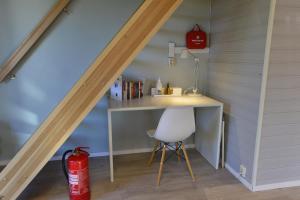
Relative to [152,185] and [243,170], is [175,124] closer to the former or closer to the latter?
[152,185]

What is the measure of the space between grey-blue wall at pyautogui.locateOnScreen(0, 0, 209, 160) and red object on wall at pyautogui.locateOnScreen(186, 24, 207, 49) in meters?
0.12

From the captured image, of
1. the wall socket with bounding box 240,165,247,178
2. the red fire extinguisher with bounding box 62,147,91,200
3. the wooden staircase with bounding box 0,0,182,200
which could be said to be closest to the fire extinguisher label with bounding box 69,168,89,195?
the red fire extinguisher with bounding box 62,147,91,200

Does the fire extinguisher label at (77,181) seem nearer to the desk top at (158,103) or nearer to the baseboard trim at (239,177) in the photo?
the desk top at (158,103)

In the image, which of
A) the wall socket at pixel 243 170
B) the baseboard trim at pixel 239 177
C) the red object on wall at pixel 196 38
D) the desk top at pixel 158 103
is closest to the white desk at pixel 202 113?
the desk top at pixel 158 103

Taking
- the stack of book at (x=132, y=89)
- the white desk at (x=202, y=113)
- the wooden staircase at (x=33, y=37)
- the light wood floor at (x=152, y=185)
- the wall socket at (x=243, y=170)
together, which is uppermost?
the wooden staircase at (x=33, y=37)

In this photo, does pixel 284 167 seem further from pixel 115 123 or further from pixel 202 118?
pixel 115 123

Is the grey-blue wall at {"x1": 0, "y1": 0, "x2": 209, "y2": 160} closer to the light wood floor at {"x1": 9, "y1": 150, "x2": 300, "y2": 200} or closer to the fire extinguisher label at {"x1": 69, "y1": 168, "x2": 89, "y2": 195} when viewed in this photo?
the light wood floor at {"x1": 9, "y1": 150, "x2": 300, "y2": 200}

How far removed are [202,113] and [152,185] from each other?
45.1 inches

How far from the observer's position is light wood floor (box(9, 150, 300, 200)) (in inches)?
86.7

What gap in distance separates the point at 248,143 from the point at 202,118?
78cm

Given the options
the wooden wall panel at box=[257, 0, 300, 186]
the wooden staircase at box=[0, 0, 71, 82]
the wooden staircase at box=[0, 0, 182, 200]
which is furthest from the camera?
the wooden staircase at box=[0, 0, 71, 82]

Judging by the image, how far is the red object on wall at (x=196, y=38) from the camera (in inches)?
113

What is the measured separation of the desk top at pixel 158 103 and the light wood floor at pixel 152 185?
0.77 metres

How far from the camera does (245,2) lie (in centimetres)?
228
